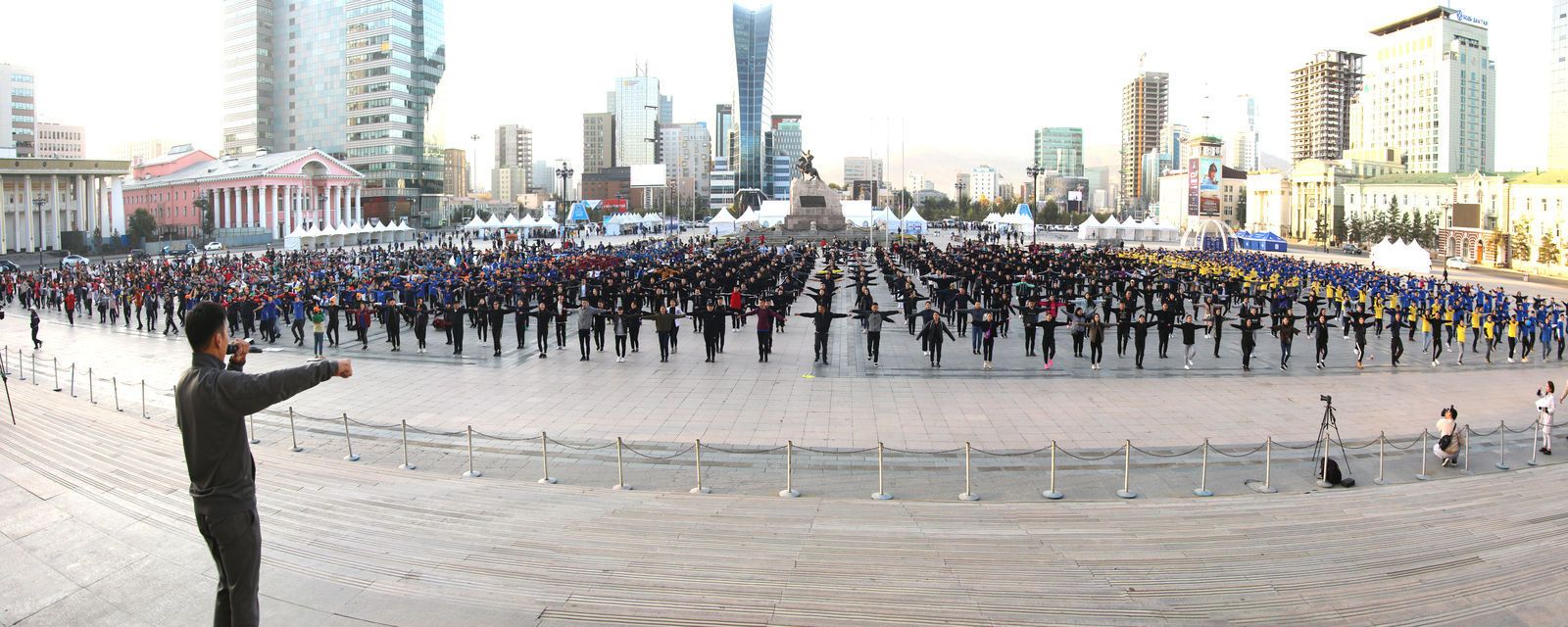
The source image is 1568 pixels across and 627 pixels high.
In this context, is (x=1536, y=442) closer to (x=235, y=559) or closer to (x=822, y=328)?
(x=822, y=328)

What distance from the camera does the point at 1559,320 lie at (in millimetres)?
22359

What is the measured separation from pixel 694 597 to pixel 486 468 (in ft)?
17.1

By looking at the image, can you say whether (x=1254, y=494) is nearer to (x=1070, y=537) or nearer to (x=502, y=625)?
(x=1070, y=537)

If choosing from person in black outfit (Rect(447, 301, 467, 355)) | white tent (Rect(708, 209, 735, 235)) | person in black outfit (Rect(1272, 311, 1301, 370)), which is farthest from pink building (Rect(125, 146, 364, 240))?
person in black outfit (Rect(1272, 311, 1301, 370))

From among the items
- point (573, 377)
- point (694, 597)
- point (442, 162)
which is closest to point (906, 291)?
point (573, 377)

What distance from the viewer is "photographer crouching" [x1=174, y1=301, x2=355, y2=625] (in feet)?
14.3

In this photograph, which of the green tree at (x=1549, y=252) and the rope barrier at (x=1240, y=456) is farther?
the green tree at (x=1549, y=252)

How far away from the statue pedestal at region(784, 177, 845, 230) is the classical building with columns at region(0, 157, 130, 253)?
2278 inches

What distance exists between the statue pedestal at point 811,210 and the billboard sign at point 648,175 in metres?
104

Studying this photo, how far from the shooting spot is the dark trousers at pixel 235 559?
459cm

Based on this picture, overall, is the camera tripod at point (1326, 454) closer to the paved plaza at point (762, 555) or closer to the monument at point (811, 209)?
the paved plaza at point (762, 555)

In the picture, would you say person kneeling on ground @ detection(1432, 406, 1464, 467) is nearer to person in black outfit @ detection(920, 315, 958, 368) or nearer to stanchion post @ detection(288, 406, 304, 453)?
person in black outfit @ detection(920, 315, 958, 368)

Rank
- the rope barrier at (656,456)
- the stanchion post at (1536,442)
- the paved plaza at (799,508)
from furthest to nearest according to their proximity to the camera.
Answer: the stanchion post at (1536,442) → the rope barrier at (656,456) → the paved plaza at (799,508)

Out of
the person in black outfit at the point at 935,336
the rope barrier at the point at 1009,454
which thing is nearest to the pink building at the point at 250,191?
the person in black outfit at the point at 935,336
